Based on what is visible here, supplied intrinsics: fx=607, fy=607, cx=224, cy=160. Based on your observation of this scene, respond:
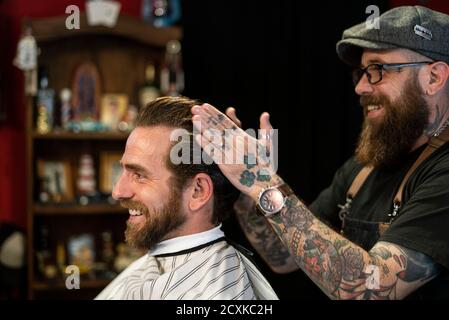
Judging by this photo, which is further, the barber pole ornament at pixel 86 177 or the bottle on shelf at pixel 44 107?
the barber pole ornament at pixel 86 177

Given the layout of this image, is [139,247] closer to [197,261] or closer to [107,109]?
[197,261]

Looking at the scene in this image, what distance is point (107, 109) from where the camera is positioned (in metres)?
3.55

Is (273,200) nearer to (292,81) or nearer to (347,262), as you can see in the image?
(347,262)

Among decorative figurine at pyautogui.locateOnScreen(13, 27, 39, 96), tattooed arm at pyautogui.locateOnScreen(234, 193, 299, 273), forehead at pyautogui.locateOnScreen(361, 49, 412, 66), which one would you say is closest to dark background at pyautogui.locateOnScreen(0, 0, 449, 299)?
tattooed arm at pyautogui.locateOnScreen(234, 193, 299, 273)

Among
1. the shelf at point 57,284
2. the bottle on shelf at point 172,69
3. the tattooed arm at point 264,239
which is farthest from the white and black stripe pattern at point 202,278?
the bottle on shelf at point 172,69

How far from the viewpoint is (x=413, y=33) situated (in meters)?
1.51

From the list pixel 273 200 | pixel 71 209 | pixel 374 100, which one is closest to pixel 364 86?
pixel 374 100

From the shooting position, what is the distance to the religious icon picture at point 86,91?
351 cm

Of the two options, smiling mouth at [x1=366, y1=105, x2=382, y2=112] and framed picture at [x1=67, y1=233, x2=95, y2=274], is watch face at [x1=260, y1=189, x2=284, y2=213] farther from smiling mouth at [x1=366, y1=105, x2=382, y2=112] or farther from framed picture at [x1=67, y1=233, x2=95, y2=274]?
framed picture at [x1=67, y1=233, x2=95, y2=274]

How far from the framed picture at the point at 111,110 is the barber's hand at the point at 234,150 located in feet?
7.39

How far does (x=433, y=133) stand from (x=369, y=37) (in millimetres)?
304

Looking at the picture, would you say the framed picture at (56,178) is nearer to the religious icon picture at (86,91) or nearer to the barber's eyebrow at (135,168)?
the religious icon picture at (86,91)

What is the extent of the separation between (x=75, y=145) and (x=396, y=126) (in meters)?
2.35
